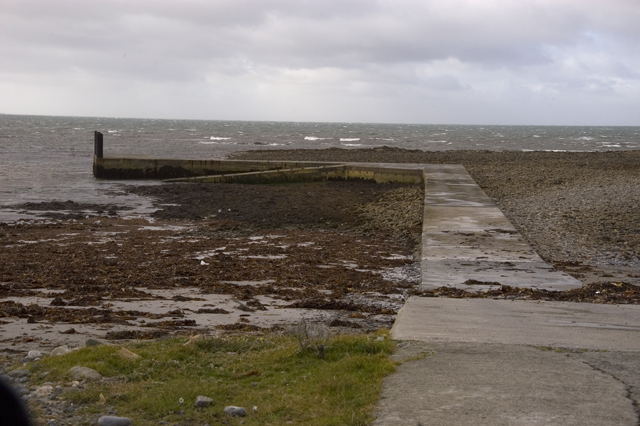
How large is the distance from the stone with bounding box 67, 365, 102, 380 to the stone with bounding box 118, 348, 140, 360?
1.11 ft

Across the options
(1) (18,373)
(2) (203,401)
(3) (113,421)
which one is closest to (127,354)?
(1) (18,373)

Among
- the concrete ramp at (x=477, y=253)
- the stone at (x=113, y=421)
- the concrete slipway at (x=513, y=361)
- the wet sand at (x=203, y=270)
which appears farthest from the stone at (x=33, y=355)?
the concrete ramp at (x=477, y=253)

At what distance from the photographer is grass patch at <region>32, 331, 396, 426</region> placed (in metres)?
3.98

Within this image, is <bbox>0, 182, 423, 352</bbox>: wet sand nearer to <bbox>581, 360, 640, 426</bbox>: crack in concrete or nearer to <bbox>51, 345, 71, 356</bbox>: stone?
<bbox>51, 345, 71, 356</bbox>: stone

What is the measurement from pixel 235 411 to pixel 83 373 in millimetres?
1190

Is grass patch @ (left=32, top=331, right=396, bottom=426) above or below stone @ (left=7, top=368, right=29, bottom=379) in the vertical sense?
above

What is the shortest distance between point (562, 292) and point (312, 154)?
3193cm

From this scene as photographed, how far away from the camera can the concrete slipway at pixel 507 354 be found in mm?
3809

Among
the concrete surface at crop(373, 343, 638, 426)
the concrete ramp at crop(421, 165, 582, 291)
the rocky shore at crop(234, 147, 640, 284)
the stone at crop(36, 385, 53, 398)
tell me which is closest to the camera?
the concrete surface at crop(373, 343, 638, 426)

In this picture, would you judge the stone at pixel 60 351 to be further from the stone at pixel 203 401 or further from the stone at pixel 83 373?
the stone at pixel 203 401

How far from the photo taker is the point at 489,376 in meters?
4.39

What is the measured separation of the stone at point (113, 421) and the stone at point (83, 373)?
77 cm

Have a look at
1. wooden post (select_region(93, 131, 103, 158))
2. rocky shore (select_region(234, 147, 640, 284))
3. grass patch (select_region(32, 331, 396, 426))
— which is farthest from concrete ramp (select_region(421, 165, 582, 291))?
wooden post (select_region(93, 131, 103, 158))

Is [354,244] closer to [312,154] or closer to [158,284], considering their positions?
[158,284]
